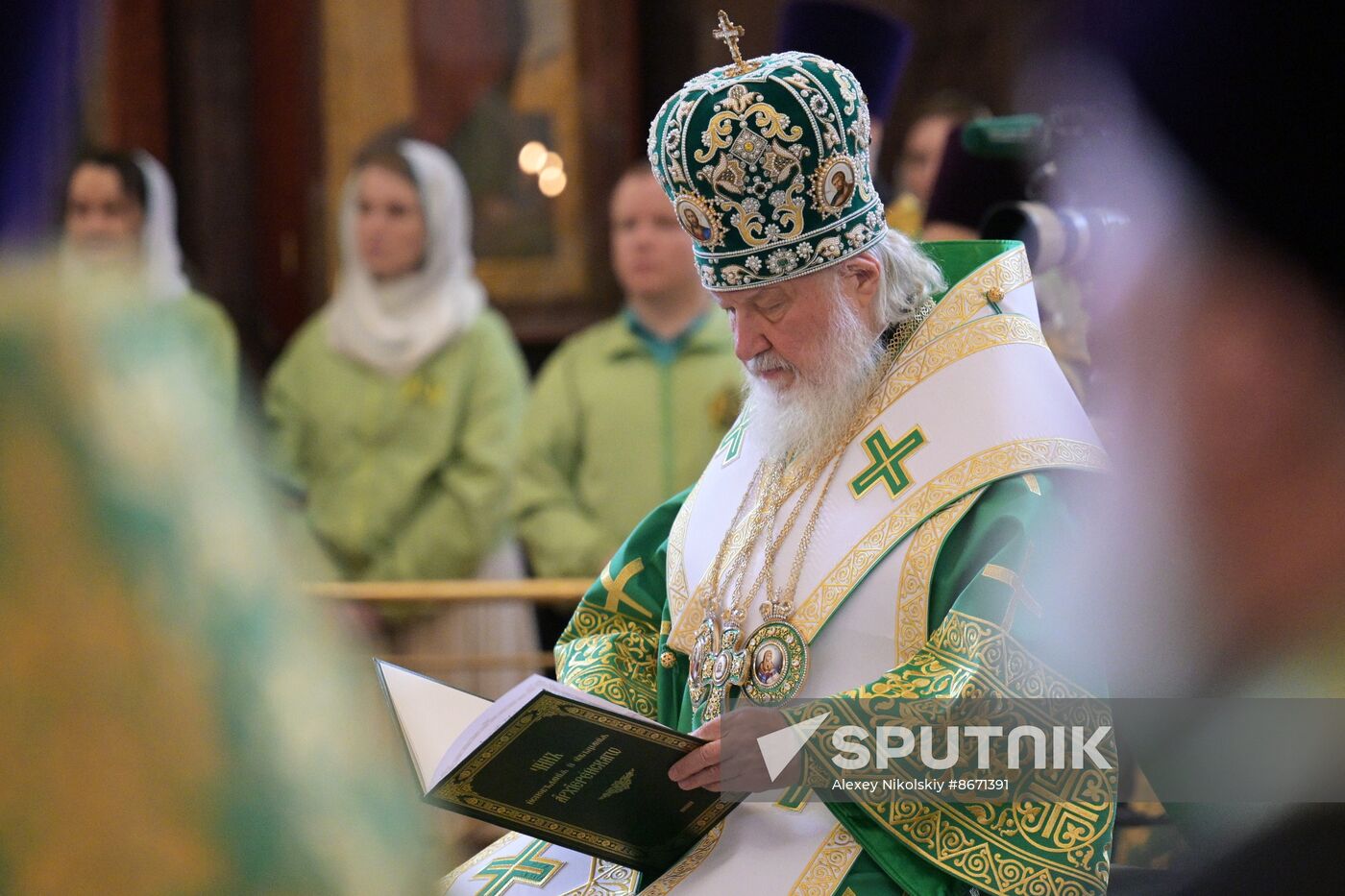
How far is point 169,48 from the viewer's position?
830 cm

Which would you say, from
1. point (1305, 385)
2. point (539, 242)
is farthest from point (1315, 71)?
point (539, 242)

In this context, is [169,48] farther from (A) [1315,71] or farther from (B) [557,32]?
(A) [1315,71]

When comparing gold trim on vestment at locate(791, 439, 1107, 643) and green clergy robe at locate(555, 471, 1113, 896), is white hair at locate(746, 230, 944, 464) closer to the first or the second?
gold trim on vestment at locate(791, 439, 1107, 643)

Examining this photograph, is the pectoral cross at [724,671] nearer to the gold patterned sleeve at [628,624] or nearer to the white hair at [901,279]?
the gold patterned sleeve at [628,624]

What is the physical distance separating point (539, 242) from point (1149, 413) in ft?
24.7

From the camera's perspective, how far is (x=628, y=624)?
3070mm

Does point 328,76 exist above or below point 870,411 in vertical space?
above

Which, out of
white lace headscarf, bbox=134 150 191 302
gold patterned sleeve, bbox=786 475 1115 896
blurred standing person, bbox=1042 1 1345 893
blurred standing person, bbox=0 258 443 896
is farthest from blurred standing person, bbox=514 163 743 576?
blurred standing person, bbox=0 258 443 896

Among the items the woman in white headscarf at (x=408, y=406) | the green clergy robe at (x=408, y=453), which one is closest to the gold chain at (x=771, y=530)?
the woman in white headscarf at (x=408, y=406)

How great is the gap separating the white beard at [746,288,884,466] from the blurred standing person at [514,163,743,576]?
8.28 ft

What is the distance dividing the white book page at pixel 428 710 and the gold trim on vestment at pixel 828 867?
0.57 metres

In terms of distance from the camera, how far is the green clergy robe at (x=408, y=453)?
5.77 metres

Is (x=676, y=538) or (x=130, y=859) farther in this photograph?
(x=676, y=538)

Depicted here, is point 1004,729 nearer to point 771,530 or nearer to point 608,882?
point 771,530
